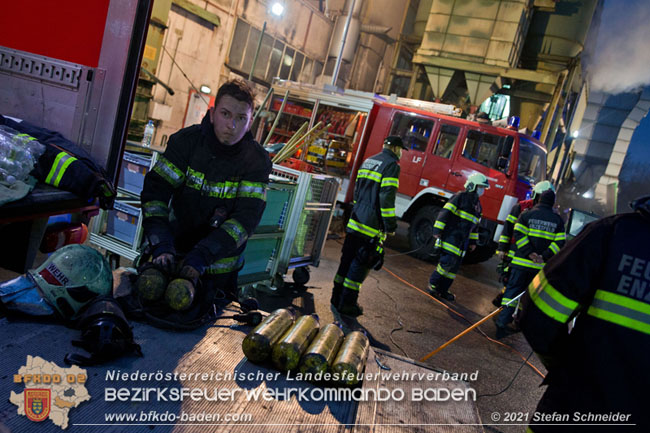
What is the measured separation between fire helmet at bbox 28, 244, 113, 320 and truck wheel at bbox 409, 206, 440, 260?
704cm

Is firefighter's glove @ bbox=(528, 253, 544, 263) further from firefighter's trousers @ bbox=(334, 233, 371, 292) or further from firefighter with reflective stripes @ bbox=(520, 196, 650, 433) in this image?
firefighter with reflective stripes @ bbox=(520, 196, 650, 433)

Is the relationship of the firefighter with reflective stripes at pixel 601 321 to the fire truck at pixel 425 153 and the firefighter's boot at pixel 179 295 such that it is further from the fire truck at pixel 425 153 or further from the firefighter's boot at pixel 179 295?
the fire truck at pixel 425 153

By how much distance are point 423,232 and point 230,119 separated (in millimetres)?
6680

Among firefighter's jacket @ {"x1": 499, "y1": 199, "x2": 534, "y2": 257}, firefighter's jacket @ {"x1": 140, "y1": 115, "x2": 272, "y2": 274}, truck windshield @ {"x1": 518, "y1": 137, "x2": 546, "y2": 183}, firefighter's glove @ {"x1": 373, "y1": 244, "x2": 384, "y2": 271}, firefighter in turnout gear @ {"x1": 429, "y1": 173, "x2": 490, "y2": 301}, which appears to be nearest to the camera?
firefighter's jacket @ {"x1": 140, "y1": 115, "x2": 272, "y2": 274}

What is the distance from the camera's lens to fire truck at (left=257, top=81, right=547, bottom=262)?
302 inches

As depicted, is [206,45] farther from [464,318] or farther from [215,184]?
[215,184]

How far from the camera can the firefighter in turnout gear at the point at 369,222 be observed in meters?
4.50

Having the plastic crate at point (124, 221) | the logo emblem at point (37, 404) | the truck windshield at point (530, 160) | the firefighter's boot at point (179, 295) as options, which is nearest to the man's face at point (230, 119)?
the firefighter's boot at point (179, 295)

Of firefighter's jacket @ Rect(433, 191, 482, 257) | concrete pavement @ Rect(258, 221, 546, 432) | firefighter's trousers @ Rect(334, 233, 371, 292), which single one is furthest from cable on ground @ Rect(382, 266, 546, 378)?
firefighter's trousers @ Rect(334, 233, 371, 292)

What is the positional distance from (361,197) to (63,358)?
363 centimetres

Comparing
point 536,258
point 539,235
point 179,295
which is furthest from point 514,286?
point 179,295

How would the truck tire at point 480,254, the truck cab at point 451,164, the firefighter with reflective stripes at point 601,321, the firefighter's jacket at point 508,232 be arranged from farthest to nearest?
the truck tire at point 480,254
the truck cab at point 451,164
the firefighter's jacket at point 508,232
the firefighter with reflective stripes at point 601,321

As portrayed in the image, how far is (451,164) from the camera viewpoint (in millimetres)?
7984

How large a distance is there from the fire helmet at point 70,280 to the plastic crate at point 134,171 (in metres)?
2.21
